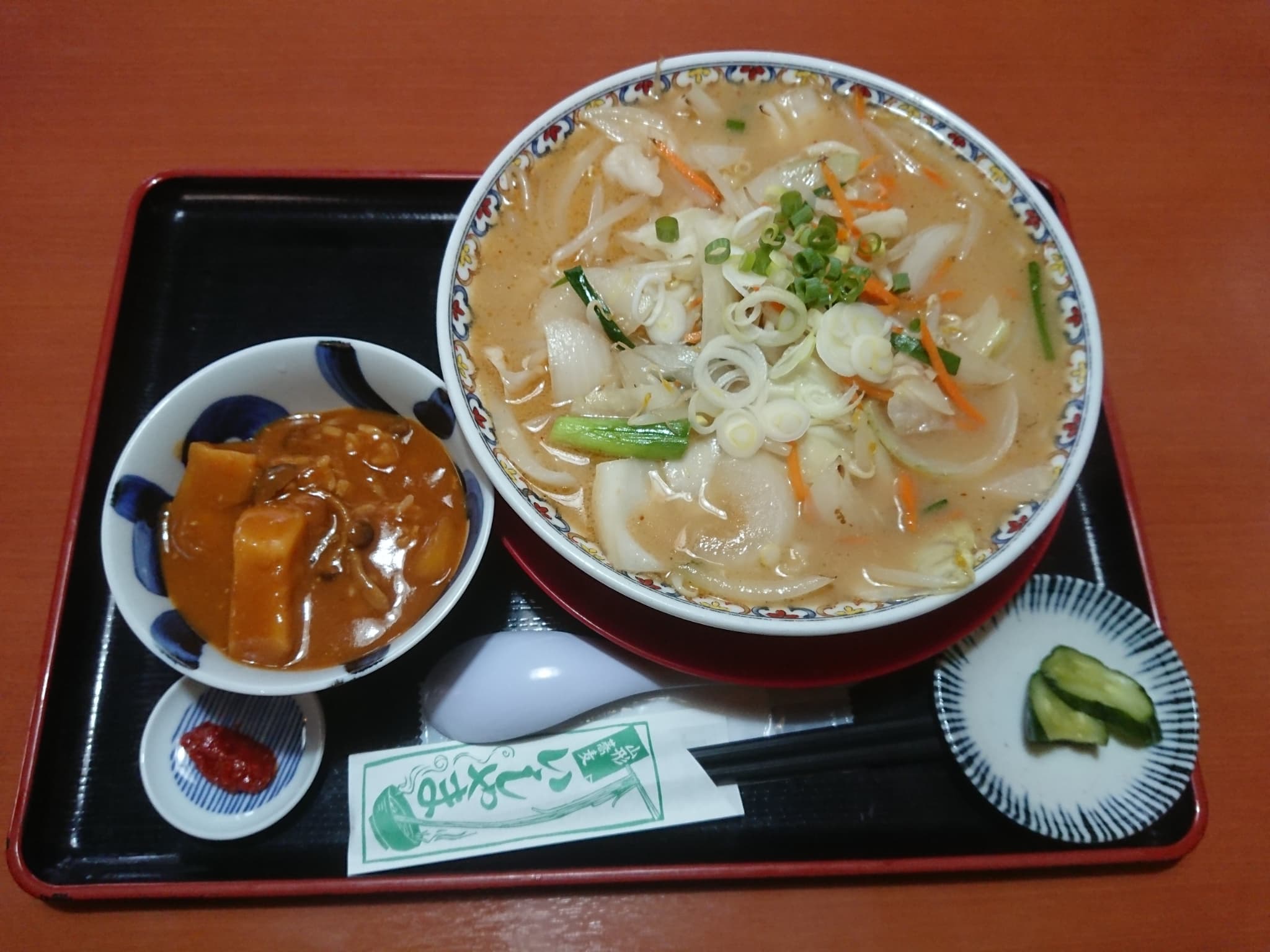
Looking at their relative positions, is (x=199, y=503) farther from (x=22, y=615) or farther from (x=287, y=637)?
(x=22, y=615)

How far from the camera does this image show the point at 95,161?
82.7 inches

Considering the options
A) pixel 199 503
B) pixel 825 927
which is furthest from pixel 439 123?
pixel 825 927

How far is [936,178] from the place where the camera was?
171cm

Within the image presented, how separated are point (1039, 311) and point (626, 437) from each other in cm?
93

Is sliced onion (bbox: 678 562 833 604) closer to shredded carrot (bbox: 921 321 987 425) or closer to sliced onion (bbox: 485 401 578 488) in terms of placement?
sliced onion (bbox: 485 401 578 488)

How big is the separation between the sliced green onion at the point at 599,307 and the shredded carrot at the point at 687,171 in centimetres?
39

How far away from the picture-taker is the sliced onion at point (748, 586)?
1.35 m

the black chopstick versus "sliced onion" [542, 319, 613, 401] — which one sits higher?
"sliced onion" [542, 319, 613, 401]

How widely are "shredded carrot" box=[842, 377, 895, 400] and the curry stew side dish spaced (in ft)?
2.65

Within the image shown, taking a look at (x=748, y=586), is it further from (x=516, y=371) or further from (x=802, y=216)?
(x=802, y=216)

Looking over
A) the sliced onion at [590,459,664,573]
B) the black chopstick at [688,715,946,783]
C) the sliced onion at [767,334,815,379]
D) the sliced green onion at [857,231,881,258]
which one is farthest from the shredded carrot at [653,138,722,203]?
the black chopstick at [688,715,946,783]

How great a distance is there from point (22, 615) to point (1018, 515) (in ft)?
7.00

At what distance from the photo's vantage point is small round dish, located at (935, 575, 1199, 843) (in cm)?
151

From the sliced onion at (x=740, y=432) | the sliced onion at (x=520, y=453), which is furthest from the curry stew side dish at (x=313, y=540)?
the sliced onion at (x=740, y=432)
